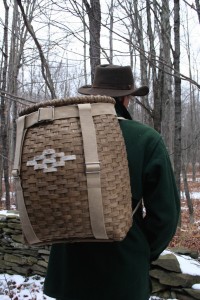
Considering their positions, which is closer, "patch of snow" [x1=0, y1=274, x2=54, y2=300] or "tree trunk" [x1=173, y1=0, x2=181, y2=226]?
"patch of snow" [x1=0, y1=274, x2=54, y2=300]

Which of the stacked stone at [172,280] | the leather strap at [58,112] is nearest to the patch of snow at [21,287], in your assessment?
the stacked stone at [172,280]

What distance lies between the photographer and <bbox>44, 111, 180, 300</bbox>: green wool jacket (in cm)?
171

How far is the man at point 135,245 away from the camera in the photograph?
1.71 m

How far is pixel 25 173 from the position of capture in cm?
149

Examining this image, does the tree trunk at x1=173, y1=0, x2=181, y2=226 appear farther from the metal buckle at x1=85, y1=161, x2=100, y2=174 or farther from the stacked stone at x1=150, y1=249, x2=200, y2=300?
the metal buckle at x1=85, y1=161, x2=100, y2=174

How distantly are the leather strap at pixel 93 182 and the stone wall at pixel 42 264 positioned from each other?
254 centimetres

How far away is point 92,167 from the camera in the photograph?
1.42 metres

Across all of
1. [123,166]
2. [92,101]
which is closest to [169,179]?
[123,166]

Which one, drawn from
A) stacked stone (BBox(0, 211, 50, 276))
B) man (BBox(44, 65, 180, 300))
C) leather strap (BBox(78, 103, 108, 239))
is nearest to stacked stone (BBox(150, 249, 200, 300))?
stacked stone (BBox(0, 211, 50, 276))

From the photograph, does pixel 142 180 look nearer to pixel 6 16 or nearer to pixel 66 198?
pixel 66 198

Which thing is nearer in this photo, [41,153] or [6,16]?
[41,153]

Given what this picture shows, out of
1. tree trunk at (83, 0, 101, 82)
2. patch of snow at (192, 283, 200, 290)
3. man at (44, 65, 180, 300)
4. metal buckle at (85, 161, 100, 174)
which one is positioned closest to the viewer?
metal buckle at (85, 161, 100, 174)

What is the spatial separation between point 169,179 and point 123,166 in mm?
277

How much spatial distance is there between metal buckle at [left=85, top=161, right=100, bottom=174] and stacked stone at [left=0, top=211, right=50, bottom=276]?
3863mm
